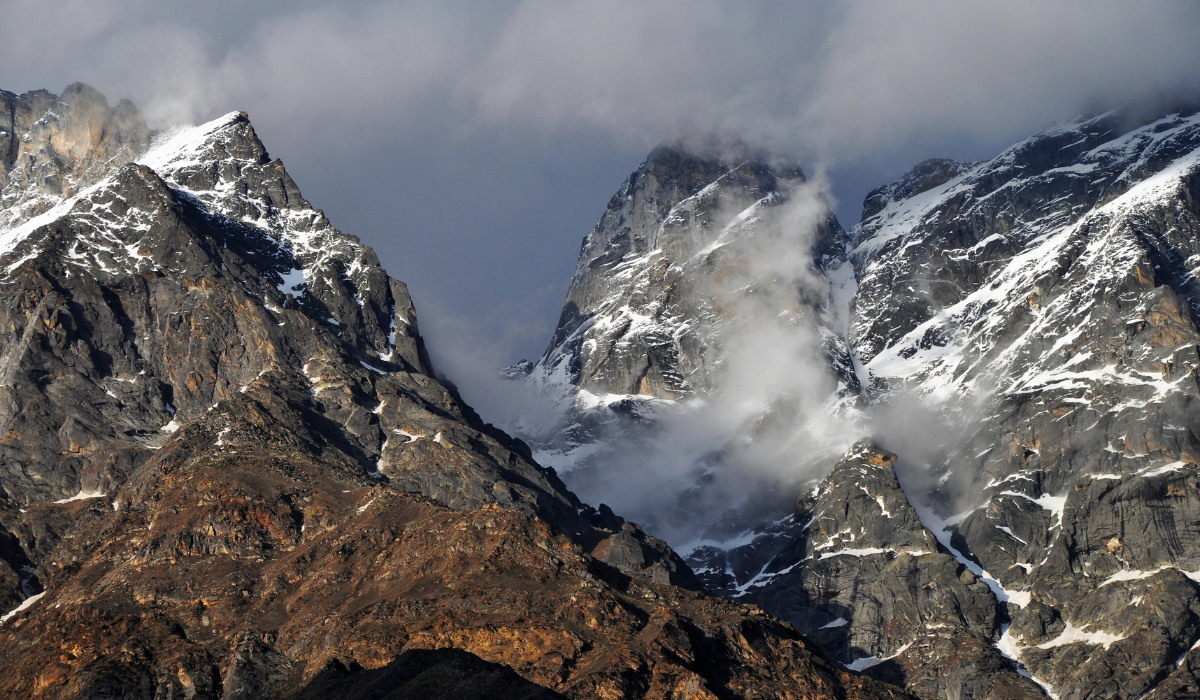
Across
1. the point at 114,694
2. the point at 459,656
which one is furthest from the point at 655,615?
the point at 114,694

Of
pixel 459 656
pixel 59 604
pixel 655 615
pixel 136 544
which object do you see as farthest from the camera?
pixel 136 544

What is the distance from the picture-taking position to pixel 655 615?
14188cm

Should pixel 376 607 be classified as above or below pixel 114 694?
above

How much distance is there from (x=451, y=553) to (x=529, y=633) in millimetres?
24204

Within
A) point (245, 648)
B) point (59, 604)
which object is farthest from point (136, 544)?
point (245, 648)

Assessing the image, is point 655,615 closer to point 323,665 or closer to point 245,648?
point 323,665

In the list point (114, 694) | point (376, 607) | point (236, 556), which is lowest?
point (114, 694)

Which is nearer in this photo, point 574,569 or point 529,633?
point 529,633

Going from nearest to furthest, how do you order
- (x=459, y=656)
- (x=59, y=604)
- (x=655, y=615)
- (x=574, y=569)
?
(x=459, y=656), (x=655, y=615), (x=574, y=569), (x=59, y=604)

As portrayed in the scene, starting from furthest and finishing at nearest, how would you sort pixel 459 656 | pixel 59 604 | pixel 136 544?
pixel 136 544 → pixel 59 604 → pixel 459 656

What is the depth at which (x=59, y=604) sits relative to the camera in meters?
173

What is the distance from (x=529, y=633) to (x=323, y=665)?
21267mm

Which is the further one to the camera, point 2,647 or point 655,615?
point 2,647

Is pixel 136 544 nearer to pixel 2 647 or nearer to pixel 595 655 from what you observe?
pixel 2 647
